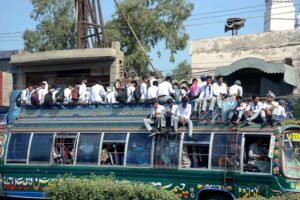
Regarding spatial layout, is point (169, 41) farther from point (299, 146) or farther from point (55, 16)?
point (299, 146)

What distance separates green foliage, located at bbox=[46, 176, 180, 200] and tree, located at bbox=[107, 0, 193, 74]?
18.9 metres

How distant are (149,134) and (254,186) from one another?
9.57ft

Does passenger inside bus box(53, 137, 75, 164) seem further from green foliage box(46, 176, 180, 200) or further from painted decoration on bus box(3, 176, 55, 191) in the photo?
green foliage box(46, 176, 180, 200)

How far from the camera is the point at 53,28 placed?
3180 cm

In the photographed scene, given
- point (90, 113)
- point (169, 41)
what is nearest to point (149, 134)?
point (90, 113)

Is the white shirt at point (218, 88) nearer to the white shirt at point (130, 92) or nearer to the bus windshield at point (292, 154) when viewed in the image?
the bus windshield at point (292, 154)

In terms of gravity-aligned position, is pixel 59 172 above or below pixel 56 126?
below

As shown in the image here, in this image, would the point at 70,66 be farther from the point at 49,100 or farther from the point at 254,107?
the point at 254,107

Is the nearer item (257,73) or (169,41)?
(257,73)

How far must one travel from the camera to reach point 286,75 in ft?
57.4

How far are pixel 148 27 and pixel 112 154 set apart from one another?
1780 cm

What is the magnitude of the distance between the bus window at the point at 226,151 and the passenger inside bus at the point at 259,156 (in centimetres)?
26

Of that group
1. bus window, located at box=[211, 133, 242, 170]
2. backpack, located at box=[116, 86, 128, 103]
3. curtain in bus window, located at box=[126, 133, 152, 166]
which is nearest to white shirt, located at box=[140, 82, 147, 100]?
backpack, located at box=[116, 86, 128, 103]

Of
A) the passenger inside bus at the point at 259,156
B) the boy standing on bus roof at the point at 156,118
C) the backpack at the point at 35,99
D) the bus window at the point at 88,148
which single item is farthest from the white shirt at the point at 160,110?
the backpack at the point at 35,99
